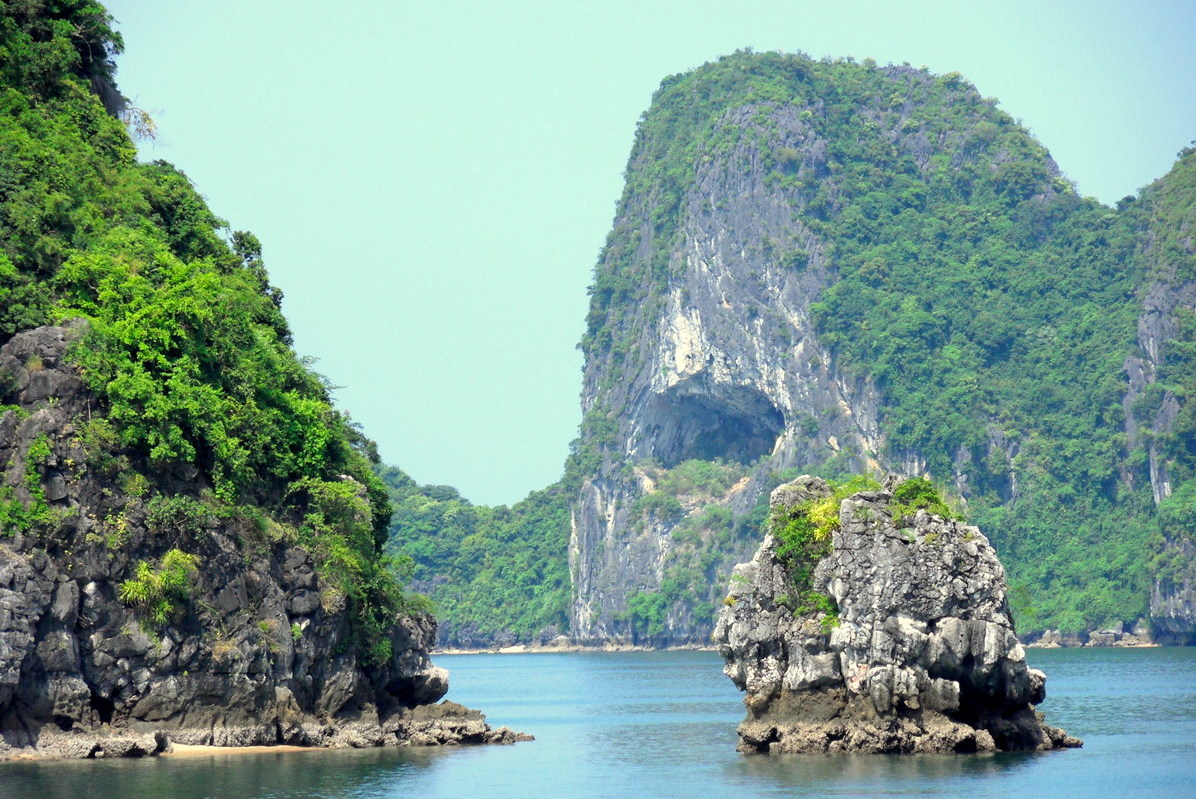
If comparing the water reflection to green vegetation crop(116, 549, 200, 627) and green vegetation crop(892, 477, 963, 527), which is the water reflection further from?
green vegetation crop(116, 549, 200, 627)

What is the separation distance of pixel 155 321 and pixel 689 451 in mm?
102493

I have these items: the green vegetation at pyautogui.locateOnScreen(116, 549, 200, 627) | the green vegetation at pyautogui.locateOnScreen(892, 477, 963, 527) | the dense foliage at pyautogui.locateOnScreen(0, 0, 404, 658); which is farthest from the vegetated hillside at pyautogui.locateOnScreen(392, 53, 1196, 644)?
the green vegetation at pyautogui.locateOnScreen(116, 549, 200, 627)

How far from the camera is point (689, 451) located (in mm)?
138375

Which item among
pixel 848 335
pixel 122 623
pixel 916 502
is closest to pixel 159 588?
pixel 122 623

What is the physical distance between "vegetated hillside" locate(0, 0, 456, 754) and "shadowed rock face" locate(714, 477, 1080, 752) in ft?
30.6

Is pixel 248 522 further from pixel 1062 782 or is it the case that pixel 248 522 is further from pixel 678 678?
pixel 678 678

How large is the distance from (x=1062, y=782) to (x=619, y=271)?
379 feet

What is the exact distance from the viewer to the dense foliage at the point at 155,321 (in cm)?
3694

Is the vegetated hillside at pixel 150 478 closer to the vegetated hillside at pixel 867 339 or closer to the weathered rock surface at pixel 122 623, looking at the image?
the weathered rock surface at pixel 122 623

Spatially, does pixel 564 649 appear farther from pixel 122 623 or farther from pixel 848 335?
pixel 122 623

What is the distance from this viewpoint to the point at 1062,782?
107 feet

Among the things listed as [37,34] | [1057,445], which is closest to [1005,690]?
[37,34]

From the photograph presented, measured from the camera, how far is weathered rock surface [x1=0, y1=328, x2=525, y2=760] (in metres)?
33.5

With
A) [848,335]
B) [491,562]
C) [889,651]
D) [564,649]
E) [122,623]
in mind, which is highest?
[848,335]
